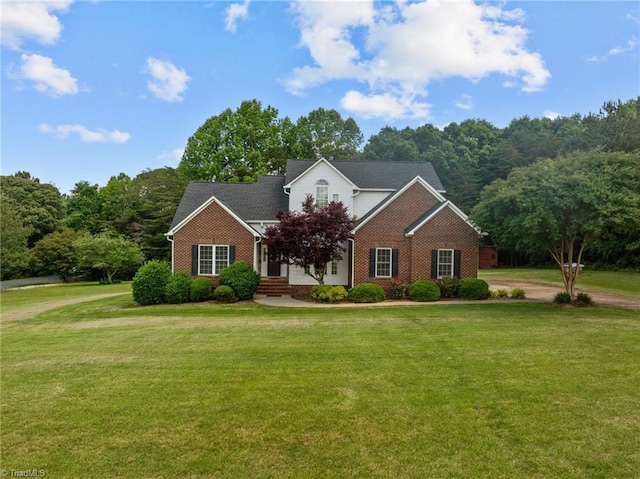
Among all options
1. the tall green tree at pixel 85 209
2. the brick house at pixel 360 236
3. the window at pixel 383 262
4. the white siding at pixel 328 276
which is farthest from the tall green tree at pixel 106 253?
the window at pixel 383 262

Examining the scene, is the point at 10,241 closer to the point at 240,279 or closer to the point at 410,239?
the point at 240,279

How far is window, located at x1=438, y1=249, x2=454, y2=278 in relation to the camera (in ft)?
63.9

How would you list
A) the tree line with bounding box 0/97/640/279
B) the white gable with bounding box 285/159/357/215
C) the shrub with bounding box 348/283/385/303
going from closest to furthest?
the shrub with bounding box 348/283/385/303 < the white gable with bounding box 285/159/357/215 < the tree line with bounding box 0/97/640/279

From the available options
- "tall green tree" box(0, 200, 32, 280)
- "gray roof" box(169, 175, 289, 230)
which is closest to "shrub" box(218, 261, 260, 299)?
"gray roof" box(169, 175, 289, 230)

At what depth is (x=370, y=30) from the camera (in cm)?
2003

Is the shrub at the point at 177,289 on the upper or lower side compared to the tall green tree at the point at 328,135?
lower

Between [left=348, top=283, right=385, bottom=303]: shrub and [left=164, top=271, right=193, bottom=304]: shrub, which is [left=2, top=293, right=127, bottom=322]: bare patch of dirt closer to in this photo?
[left=164, top=271, right=193, bottom=304]: shrub

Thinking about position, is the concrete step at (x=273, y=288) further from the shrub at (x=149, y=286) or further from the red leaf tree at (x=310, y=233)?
the shrub at (x=149, y=286)

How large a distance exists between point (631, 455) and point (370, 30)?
20741 millimetres

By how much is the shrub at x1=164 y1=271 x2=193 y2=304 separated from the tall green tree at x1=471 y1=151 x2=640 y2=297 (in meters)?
14.3

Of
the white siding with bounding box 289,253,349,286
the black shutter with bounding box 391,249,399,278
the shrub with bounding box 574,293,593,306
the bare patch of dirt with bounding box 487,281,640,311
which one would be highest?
the black shutter with bounding box 391,249,399,278

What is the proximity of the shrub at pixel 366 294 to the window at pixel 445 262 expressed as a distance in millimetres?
3692

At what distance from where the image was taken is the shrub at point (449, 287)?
60.8 ft

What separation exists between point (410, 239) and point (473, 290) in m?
3.91
